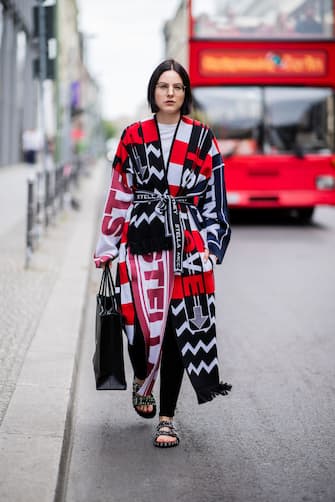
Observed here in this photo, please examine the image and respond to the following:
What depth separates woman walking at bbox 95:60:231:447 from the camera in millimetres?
4188

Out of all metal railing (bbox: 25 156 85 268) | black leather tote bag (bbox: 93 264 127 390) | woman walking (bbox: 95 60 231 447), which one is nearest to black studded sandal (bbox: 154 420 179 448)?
woman walking (bbox: 95 60 231 447)

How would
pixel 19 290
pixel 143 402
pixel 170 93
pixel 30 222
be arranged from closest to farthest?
pixel 170 93 → pixel 143 402 → pixel 19 290 → pixel 30 222

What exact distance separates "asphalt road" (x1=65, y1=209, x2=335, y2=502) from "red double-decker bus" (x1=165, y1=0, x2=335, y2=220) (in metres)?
7.70

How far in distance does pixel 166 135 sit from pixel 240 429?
1516 mm

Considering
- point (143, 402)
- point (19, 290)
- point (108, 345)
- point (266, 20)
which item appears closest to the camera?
point (108, 345)

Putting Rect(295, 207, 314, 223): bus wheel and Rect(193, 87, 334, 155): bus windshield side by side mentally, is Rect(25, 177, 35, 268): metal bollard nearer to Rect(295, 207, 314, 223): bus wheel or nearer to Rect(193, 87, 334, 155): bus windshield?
Rect(193, 87, 334, 155): bus windshield

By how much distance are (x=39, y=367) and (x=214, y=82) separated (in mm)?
10658

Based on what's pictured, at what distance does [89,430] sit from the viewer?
4652 mm

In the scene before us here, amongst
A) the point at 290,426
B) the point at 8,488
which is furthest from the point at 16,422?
the point at 290,426

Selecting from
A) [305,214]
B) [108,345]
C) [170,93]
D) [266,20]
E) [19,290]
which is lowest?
[305,214]

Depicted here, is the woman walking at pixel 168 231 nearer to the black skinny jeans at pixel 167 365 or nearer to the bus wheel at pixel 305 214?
the black skinny jeans at pixel 167 365

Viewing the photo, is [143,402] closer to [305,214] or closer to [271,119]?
[271,119]

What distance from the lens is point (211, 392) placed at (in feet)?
14.4

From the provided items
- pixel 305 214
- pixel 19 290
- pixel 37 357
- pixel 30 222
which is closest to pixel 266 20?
pixel 305 214
